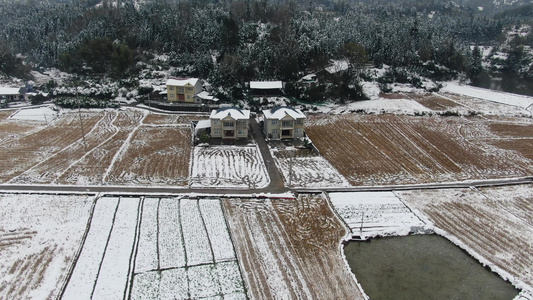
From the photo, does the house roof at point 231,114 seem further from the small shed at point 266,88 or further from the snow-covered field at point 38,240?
the snow-covered field at point 38,240


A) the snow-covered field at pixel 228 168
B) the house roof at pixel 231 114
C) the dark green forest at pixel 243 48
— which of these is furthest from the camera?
the dark green forest at pixel 243 48

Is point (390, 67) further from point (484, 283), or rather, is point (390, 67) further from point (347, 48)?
point (484, 283)

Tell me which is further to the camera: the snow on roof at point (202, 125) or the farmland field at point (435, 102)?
the farmland field at point (435, 102)

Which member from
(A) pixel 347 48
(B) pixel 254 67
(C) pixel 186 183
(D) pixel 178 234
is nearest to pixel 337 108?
(A) pixel 347 48

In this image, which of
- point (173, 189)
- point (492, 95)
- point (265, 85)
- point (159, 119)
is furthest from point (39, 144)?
point (492, 95)

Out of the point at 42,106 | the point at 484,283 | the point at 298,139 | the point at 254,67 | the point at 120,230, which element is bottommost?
the point at 484,283

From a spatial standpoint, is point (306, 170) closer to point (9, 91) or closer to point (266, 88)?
point (266, 88)

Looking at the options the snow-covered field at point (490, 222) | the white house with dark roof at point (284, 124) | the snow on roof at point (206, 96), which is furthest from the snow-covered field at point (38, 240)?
the snow on roof at point (206, 96)
